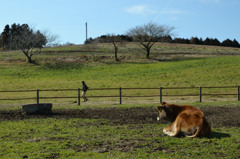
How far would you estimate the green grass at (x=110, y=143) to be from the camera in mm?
6734

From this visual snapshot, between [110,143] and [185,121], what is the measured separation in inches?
82.7

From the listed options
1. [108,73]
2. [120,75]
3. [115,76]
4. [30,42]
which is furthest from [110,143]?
[30,42]

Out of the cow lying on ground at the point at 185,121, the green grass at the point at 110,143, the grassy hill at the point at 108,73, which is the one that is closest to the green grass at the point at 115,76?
the grassy hill at the point at 108,73

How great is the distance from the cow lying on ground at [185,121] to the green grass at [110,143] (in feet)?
0.81

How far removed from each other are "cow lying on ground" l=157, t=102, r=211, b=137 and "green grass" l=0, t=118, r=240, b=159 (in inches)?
9.8

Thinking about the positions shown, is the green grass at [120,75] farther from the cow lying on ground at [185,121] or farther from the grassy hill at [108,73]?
the cow lying on ground at [185,121]

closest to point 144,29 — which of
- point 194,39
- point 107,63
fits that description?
point 107,63

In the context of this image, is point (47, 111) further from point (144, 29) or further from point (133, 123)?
point (144, 29)

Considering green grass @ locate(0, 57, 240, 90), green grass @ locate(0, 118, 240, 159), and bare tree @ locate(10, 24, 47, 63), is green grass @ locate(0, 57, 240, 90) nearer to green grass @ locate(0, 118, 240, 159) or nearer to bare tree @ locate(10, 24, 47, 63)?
bare tree @ locate(10, 24, 47, 63)

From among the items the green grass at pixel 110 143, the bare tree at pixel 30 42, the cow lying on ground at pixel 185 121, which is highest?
the bare tree at pixel 30 42

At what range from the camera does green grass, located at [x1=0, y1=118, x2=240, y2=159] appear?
6734 millimetres

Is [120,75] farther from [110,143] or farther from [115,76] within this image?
[110,143]

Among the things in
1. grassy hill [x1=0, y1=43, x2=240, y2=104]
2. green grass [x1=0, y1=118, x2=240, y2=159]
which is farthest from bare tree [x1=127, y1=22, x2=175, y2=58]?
green grass [x1=0, y1=118, x2=240, y2=159]

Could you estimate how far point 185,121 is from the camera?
813 cm
